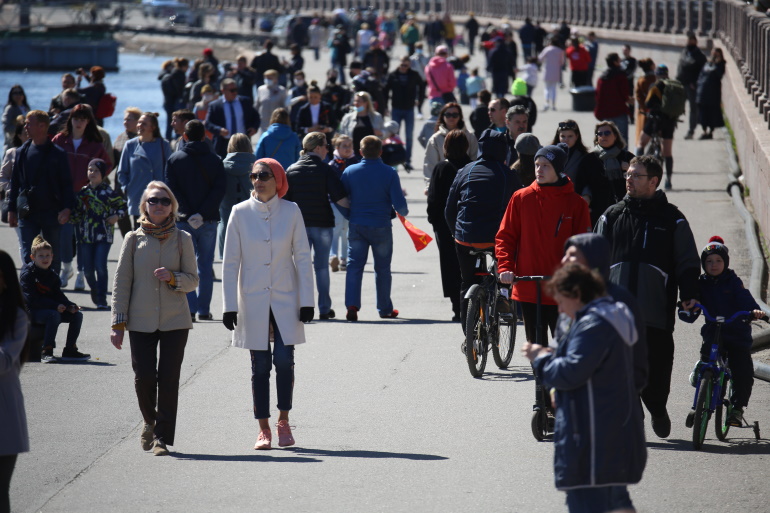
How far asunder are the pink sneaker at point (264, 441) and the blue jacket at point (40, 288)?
330 centimetres

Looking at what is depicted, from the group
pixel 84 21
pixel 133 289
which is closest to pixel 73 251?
pixel 133 289

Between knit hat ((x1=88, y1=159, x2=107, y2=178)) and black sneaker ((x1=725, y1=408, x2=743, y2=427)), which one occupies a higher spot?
knit hat ((x1=88, y1=159, x2=107, y2=178))

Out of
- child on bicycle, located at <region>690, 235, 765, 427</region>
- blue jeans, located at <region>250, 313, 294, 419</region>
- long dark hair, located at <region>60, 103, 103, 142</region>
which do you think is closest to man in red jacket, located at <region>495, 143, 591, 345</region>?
child on bicycle, located at <region>690, 235, 765, 427</region>

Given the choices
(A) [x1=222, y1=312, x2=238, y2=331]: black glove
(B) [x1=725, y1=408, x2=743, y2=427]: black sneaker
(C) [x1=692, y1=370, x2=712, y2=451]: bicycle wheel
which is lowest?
(B) [x1=725, y1=408, x2=743, y2=427]: black sneaker

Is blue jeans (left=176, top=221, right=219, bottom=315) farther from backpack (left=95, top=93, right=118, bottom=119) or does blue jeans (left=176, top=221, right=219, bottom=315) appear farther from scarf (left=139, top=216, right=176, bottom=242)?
backpack (left=95, top=93, right=118, bottom=119)

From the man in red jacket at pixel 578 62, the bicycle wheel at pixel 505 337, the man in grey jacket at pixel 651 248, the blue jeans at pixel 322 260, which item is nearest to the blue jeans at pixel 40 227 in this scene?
the blue jeans at pixel 322 260

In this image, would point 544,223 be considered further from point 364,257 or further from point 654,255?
point 364,257

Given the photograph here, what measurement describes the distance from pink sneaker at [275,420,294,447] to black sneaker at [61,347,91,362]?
326 centimetres

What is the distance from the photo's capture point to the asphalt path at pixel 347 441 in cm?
698

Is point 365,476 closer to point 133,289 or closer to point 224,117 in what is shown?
point 133,289

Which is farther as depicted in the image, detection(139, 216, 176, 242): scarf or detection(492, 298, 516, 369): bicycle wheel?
detection(492, 298, 516, 369): bicycle wheel

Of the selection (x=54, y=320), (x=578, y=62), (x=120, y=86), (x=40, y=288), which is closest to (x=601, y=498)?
(x=54, y=320)

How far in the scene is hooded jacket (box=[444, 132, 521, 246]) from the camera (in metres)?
9.87

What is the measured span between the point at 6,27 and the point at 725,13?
2583 inches
